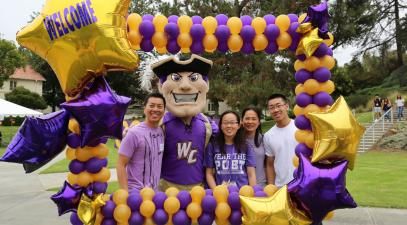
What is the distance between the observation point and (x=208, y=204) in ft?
11.9

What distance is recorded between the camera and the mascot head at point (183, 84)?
13.4 feet

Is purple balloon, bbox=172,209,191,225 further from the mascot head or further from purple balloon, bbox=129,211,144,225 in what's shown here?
the mascot head

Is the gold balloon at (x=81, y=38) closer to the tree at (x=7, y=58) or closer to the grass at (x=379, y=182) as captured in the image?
the grass at (x=379, y=182)

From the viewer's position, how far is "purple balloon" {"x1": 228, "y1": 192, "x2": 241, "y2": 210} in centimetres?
365

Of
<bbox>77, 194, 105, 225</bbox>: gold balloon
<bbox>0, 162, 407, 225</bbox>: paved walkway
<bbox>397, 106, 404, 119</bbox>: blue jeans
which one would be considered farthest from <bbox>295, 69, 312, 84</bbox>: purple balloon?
<bbox>397, 106, 404, 119</bbox>: blue jeans

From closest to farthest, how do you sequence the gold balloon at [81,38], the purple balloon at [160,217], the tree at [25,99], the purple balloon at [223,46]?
the gold balloon at [81,38] < the purple balloon at [160,217] < the purple balloon at [223,46] < the tree at [25,99]

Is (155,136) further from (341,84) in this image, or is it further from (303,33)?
(341,84)

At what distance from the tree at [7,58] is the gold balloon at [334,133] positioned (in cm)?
2020

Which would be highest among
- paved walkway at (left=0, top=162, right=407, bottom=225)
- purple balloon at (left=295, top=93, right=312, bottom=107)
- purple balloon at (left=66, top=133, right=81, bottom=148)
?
purple balloon at (left=295, top=93, right=312, bottom=107)

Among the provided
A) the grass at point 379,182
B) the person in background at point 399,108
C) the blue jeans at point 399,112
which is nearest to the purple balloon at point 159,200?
the grass at point 379,182

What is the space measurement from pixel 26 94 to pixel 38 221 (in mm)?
32948

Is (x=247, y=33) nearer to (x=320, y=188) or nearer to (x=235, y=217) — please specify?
(x=320, y=188)

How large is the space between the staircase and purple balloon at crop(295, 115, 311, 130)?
47.6 feet

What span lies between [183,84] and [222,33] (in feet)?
1.87
